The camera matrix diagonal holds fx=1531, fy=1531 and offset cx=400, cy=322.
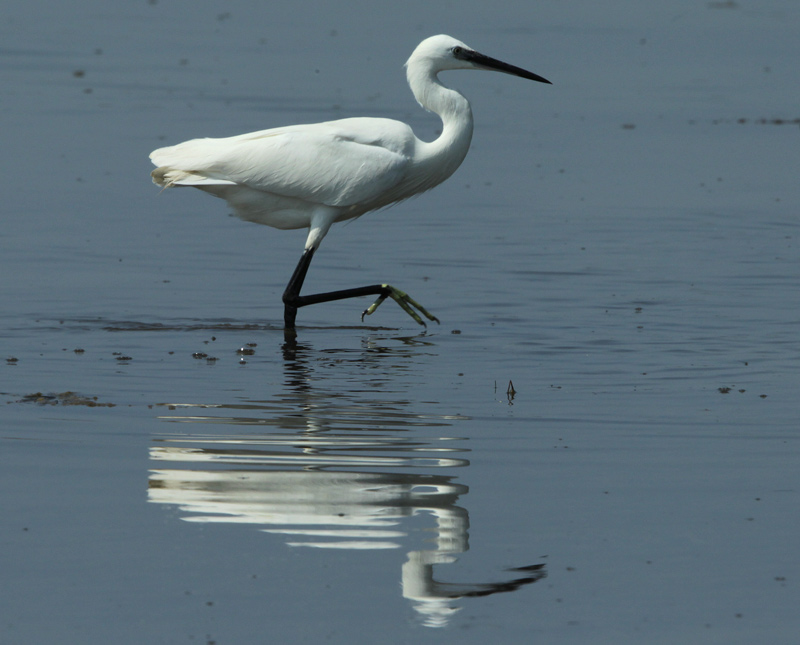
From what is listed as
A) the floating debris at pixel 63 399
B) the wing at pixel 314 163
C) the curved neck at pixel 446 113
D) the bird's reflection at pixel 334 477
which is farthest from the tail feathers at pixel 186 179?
the floating debris at pixel 63 399

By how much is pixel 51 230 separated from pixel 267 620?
9.41 m

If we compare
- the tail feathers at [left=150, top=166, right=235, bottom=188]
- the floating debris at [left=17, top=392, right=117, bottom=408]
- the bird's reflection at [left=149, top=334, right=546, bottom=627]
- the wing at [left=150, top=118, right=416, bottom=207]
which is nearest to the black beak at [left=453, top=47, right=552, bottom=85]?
the wing at [left=150, top=118, right=416, bottom=207]

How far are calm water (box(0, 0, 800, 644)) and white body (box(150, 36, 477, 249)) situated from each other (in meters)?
0.91

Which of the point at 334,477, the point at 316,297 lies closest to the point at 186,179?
the point at 316,297

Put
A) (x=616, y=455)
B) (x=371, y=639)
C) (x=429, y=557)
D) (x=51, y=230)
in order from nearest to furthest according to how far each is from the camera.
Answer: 1. (x=371, y=639)
2. (x=429, y=557)
3. (x=616, y=455)
4. (x=51, y=230)

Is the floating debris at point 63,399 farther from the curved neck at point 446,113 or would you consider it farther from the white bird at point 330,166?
the curved neck at point 446,113

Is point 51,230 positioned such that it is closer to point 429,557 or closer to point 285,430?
point 285,430

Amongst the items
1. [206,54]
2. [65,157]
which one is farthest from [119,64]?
[65,157]

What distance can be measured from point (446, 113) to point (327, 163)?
112 centimetres

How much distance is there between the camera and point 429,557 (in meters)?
6.05

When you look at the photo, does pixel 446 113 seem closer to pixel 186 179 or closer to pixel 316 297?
pixel 316 297

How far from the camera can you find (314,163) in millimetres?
11227

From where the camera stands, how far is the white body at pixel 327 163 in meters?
11.2

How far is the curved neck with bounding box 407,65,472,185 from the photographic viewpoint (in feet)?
38.1
